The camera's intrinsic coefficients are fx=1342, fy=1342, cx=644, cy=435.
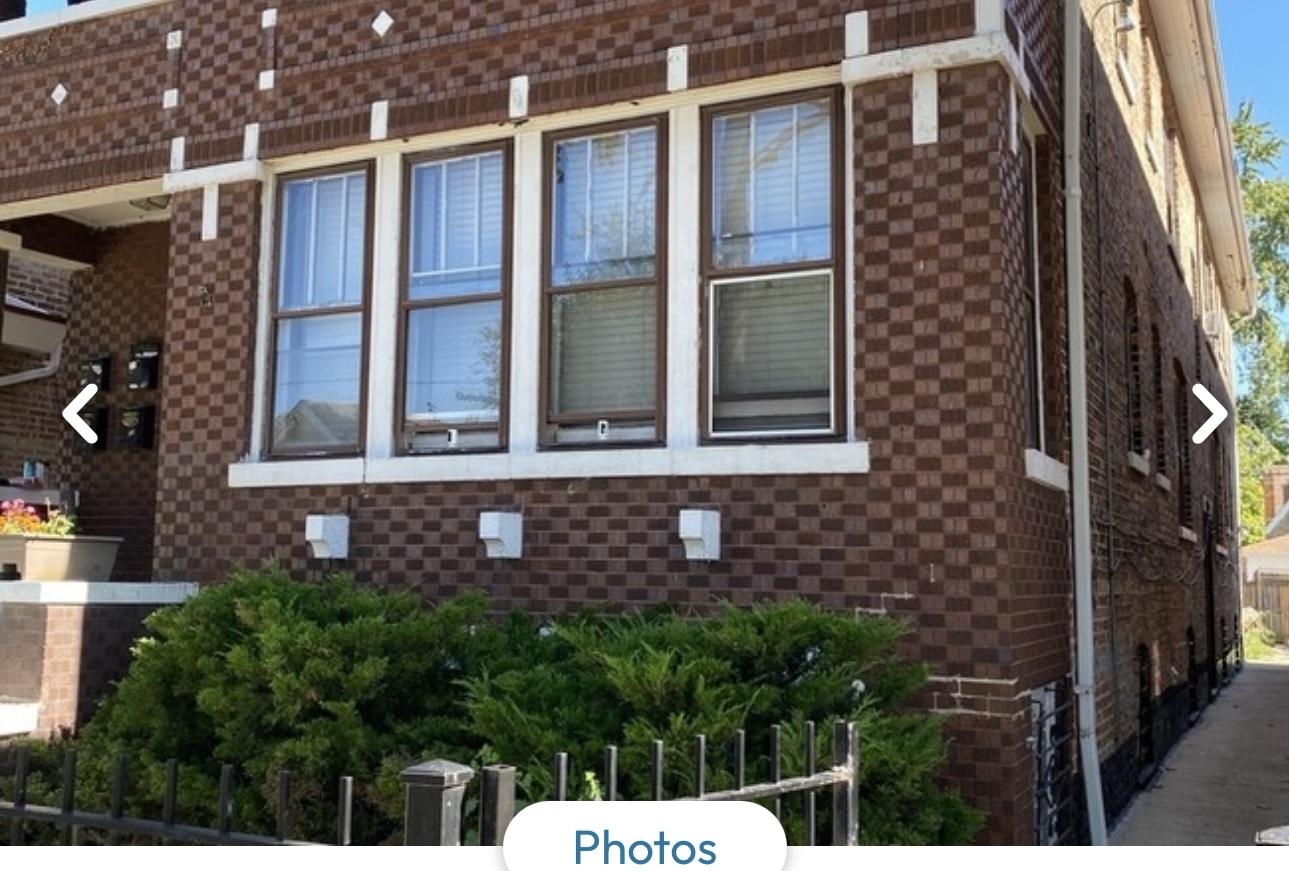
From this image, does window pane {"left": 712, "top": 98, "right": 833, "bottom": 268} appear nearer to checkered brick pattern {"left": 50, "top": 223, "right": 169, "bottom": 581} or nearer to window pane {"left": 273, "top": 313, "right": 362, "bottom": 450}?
window pane {"left": 273, "top": 313, "right": 362, "bottom": 450}

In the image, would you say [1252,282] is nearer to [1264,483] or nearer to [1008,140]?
[1008,140]

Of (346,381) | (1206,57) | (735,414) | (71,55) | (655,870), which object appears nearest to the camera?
(655,870)

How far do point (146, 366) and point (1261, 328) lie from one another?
27.4 meters

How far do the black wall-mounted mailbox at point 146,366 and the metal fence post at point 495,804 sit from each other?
874 cm

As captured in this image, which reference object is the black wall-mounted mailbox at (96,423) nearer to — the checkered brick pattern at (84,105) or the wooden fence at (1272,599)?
the checkered brick pattern at (84,105)

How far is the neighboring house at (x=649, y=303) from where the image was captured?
598cm

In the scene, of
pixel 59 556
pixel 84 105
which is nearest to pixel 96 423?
pixel 84 105

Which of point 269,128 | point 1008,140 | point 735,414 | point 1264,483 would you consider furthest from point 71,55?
point 1264,483

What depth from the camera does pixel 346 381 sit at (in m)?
7.57

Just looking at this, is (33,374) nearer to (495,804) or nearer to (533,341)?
(533,341)

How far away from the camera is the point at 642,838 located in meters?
2.39

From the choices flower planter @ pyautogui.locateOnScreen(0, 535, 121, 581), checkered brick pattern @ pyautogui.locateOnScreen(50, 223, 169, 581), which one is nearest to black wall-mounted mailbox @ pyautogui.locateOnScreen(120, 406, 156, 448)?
checkered brick pattern @ pyautogui.locateOnScreen(50, 223, 169, 581)

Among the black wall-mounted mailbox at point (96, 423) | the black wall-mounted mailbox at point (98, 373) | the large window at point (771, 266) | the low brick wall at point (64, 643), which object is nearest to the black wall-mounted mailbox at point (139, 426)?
the black wall-mounted mailbox at point (96, 423)

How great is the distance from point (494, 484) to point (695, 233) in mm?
1635
